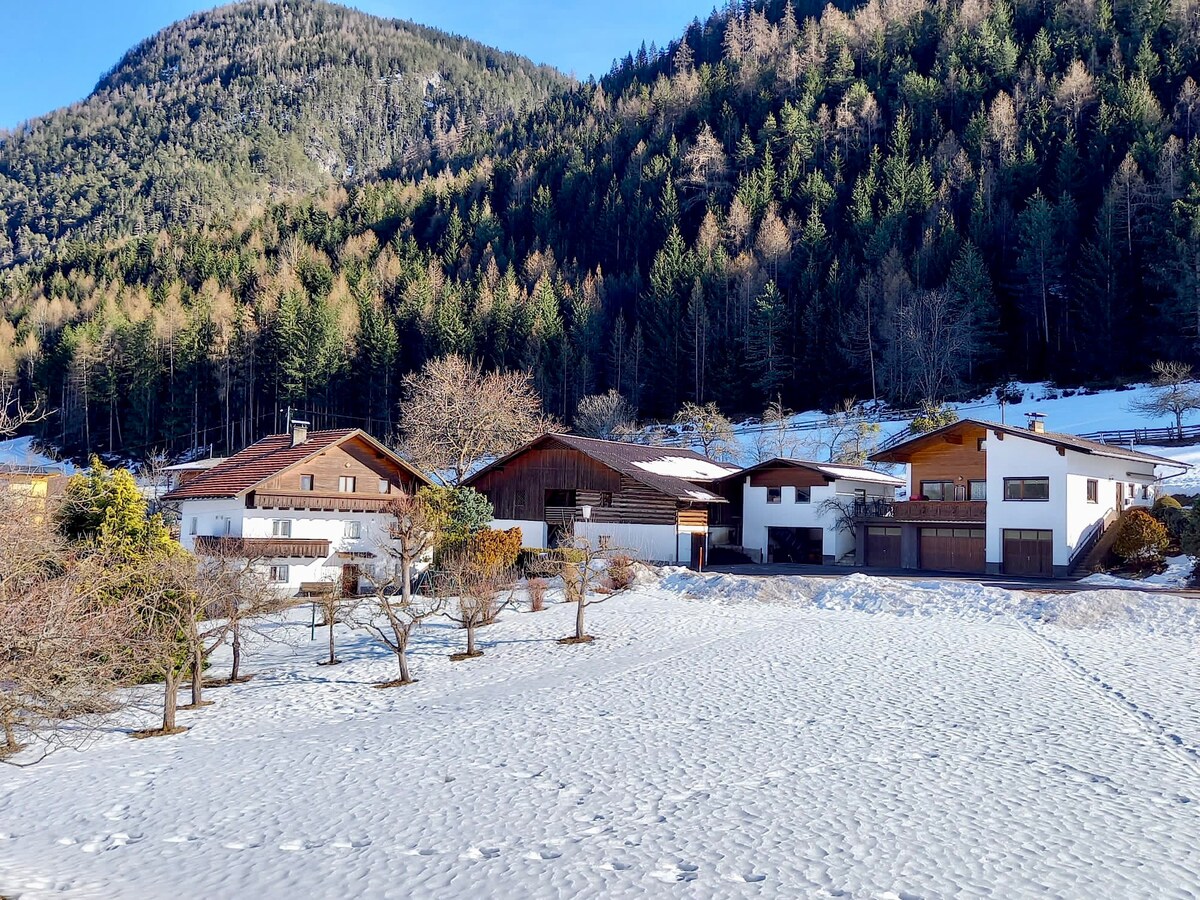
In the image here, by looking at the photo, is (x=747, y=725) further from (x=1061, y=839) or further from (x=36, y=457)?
(x=36, y=457)


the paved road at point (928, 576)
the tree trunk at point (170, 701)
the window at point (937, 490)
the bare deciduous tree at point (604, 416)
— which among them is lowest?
the tree trunk at point (170, 701)

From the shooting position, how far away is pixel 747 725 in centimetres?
1437

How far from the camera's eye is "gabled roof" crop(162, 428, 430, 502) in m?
35.6

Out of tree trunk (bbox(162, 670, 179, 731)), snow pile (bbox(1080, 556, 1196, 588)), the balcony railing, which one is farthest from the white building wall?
tree trunk (bbox(162, 670, 179, 731))

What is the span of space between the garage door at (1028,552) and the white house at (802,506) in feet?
22.0

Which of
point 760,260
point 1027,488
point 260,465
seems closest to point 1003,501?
point 1027,488

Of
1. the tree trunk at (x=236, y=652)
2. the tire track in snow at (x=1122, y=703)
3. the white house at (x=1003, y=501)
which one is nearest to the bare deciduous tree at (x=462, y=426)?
the white house at (x=1003, y=501)

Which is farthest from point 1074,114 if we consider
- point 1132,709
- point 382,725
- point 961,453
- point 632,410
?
point 382,725

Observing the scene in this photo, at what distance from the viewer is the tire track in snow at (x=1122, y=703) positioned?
1214 cm

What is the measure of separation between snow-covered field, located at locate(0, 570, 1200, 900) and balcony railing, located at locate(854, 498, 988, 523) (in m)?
12.1

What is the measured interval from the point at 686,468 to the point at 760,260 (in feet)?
159

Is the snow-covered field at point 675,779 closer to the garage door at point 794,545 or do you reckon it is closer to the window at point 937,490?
the window at point 937,490

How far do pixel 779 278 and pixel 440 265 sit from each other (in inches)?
1824

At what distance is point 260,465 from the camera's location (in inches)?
1464
